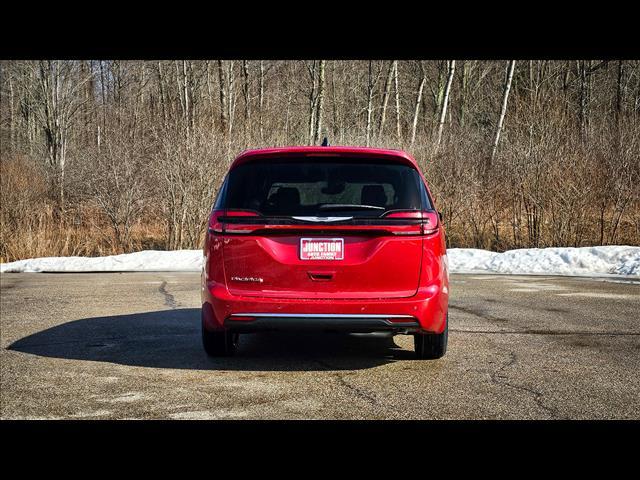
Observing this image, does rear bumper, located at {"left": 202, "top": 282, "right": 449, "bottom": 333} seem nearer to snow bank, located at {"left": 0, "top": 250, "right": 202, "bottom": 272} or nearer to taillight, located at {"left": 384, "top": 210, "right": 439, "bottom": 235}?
taillight, located at {"left": 384, "top": 210, "right": 439, "bottom": 235}

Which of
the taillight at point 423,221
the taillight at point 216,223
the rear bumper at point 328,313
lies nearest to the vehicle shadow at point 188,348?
the rear bumper at point 328,313

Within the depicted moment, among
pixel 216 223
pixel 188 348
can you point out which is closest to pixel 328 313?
pixel 216 223

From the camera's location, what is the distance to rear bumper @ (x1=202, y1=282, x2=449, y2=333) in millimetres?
6219

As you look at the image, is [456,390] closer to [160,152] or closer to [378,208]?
[378,208]

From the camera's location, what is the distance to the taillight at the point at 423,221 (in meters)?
6.38

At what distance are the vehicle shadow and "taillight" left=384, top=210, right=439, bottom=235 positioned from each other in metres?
1.34

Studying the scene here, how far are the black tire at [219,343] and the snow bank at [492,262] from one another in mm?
11358

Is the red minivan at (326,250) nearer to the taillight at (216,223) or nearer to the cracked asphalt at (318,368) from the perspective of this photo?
the taillight at (216,223)

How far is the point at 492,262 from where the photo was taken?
742 inches

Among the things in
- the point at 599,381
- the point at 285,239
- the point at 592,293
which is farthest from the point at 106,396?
the point at 592,293

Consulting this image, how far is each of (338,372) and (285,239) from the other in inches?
49.1

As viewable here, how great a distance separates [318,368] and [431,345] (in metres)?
1.07

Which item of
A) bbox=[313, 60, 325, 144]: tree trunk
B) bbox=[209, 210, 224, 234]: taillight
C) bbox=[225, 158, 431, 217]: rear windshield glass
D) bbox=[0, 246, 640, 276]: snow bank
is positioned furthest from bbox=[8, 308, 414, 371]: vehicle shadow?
bbox=[313, 60, 325, 144]: tree trunk

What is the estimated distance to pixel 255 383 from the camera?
20.4 feet
